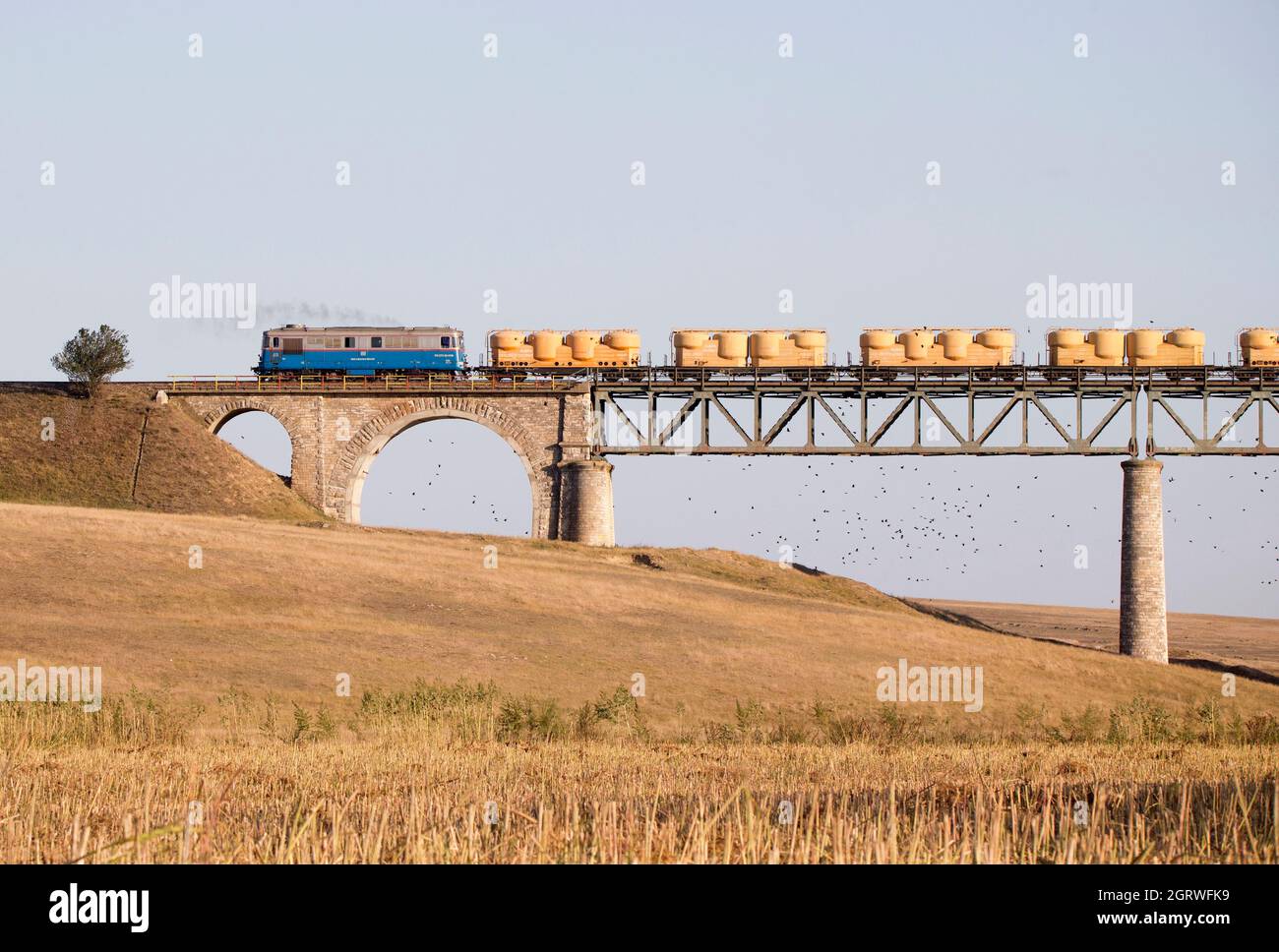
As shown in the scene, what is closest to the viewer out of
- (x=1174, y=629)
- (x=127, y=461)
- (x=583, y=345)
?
(x=127, y=461)

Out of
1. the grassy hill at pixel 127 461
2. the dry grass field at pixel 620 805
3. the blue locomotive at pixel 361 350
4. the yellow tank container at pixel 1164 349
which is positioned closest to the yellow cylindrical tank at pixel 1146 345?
the yellow tank container at pixel 1164 349

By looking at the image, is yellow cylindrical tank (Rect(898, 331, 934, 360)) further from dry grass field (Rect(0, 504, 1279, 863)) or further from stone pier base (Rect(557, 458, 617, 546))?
stone pier base (Rect(557, 458, 617, 546))

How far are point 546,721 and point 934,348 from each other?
40017 mm

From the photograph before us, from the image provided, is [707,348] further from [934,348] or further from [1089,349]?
[1089,349]

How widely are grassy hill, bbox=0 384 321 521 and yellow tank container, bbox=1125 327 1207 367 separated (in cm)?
3491

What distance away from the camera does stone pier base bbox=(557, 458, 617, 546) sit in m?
61.5

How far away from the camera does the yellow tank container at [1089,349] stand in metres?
63.7

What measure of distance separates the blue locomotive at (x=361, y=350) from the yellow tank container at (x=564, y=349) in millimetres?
2501

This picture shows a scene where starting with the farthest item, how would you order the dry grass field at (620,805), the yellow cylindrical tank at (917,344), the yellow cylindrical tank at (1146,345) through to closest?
the yellow cylindrical tank at (1146,345) → the yellow cylindrical tank at (917,344) → the dry grass field at (620,805)

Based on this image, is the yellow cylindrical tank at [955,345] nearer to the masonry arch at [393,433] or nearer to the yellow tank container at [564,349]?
the yellow tank container at [564,349]

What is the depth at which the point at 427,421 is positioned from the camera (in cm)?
6544

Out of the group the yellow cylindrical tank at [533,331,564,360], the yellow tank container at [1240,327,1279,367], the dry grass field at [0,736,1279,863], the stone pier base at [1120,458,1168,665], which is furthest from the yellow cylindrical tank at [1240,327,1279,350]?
the dry grass field at [0,736,1279,863]

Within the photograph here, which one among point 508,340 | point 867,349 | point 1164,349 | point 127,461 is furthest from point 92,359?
point 1164,349
